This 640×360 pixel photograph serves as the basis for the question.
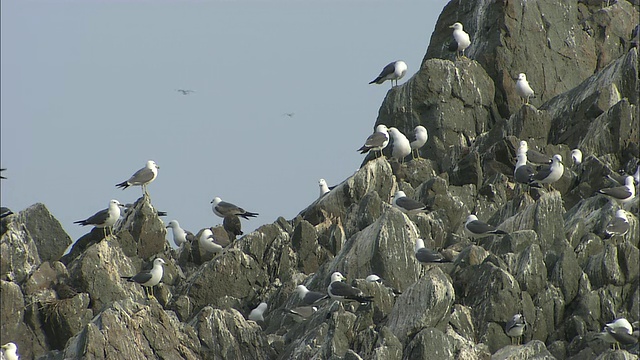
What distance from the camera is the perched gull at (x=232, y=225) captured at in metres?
32.7

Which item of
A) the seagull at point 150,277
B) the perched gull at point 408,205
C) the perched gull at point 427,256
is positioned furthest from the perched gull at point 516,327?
the seagull at point 150,277

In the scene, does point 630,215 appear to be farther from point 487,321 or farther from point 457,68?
point 457,68

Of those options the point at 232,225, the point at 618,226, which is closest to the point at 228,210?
the point at 232,225

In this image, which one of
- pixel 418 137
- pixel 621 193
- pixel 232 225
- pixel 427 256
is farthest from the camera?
pixel 418 137

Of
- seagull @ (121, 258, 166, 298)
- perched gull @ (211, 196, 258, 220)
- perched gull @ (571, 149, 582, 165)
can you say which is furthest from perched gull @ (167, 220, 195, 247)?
→ perched gull @ (571, 149, 582, 165)

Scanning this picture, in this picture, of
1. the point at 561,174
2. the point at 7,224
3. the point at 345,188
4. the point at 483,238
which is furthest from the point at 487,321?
the point at 7,224

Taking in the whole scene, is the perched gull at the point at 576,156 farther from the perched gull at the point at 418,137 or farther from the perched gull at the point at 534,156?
the perched gull at the point at 418,137

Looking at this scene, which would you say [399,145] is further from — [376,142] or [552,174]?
[552,174]

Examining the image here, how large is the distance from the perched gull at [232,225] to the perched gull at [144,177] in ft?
8.61

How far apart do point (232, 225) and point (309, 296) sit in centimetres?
776

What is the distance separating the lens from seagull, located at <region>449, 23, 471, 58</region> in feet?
117

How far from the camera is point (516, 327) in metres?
22.4

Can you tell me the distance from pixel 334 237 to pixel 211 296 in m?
3.30

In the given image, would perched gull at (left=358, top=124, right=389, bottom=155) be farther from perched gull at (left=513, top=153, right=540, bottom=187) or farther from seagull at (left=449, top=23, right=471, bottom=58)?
seagull at (left=449, top=23, right=471, bottom=58)
